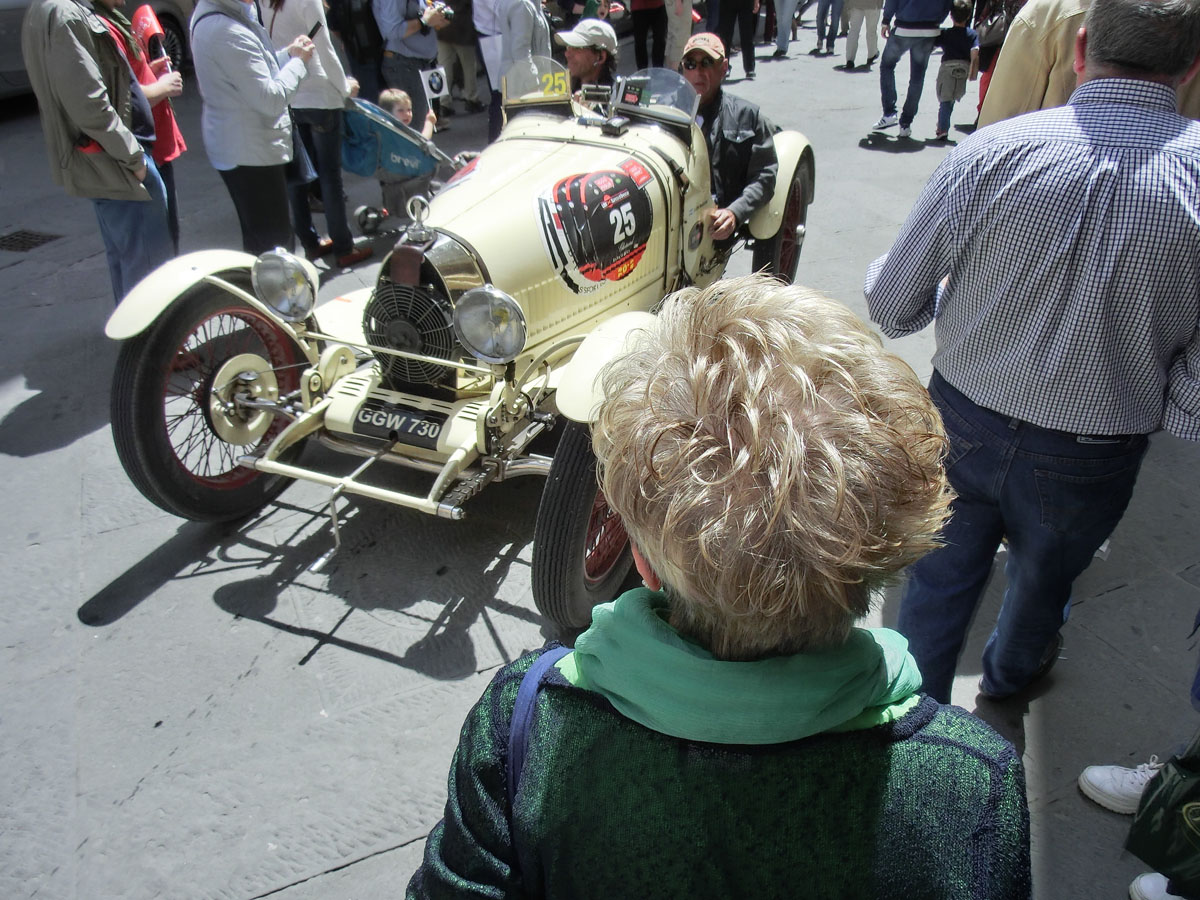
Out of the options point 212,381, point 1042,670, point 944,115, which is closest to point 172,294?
point 212,381

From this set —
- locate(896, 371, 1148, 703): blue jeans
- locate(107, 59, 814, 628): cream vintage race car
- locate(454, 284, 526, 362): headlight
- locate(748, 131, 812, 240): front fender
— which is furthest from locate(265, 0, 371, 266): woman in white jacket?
locate(896, 371, 1148, 703): blue jeans

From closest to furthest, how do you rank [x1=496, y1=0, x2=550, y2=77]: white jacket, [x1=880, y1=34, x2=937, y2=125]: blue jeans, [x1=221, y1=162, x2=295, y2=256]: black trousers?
1. [x1=221, y1=162, x2=295, y2=256]: black trousers
2. [x1=496, y1=0, x2=550, y2=77]: white jacket
3. [x1=880, y1=34, x2=937, y2=125]: blue jeans

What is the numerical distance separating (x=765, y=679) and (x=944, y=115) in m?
9.07

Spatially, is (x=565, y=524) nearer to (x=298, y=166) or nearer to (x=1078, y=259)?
(x=1078, y=259)

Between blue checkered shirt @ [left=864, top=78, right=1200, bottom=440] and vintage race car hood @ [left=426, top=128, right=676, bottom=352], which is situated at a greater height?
blue checkered shirt @ [left=864, top=78, right=1200, bottom=440]

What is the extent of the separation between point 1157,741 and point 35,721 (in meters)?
3.38

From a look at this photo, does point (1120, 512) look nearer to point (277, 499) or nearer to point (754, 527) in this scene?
point (754, 527)

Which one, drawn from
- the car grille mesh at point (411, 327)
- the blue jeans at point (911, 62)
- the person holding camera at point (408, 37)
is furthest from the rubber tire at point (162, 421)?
the blue jeans at point (911, 62)

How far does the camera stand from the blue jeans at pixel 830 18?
1247cm

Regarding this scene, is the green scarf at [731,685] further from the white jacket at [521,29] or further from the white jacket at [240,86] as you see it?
the white jacket at [521,29]

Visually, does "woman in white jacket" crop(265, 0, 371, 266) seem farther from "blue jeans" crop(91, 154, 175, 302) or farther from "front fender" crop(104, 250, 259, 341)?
"front fender" crop(104, 250, 259, 341)

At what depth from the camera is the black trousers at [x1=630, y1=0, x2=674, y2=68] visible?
10336 mm

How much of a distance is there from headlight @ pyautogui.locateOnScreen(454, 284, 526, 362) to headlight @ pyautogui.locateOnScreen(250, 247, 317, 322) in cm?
77

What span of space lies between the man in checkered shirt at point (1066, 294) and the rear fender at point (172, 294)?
235 cm
